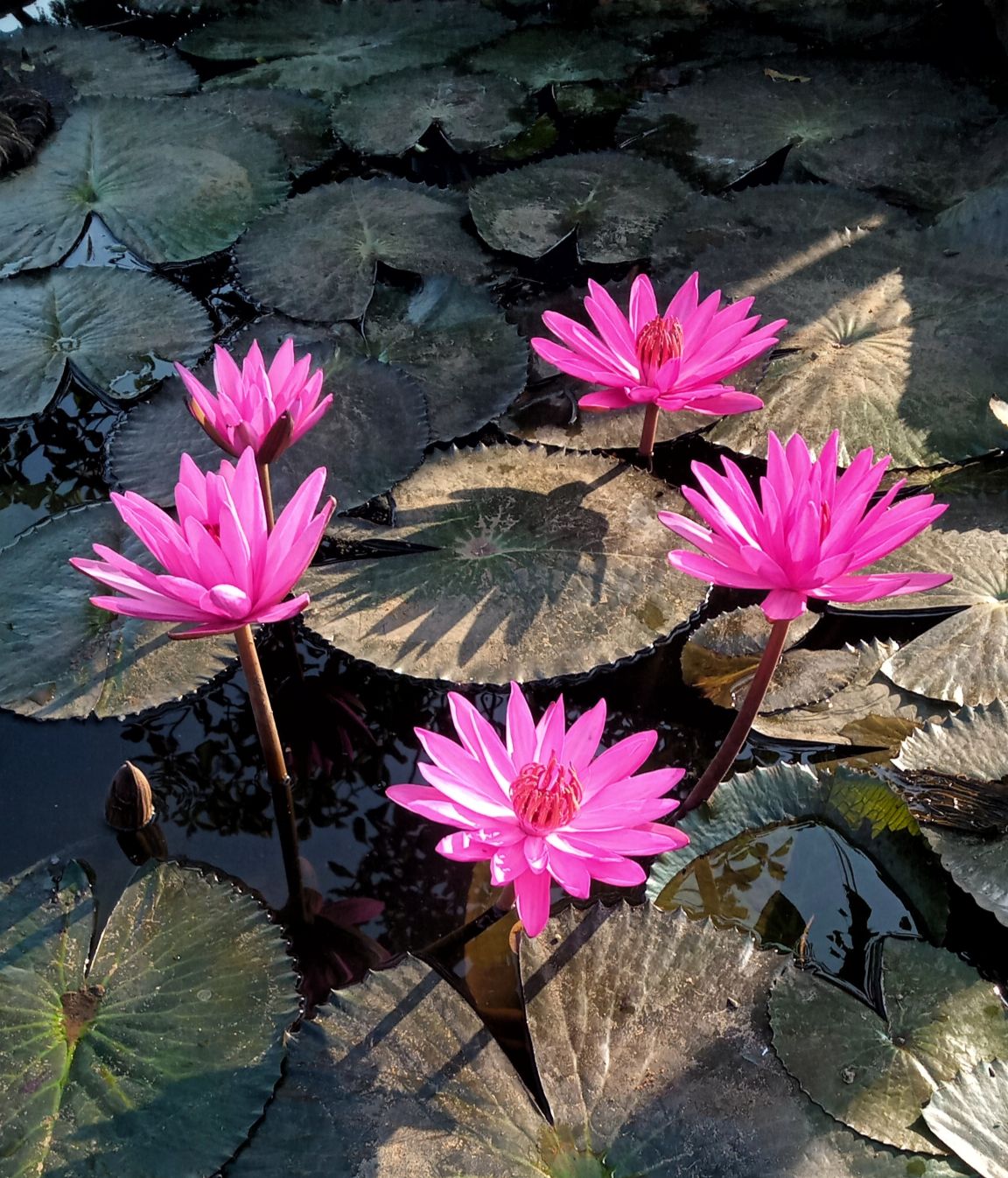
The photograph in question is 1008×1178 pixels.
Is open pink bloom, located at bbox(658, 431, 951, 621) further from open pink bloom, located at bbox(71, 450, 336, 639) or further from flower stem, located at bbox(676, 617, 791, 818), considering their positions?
open pink bloom, located at bbox(71, 450, 336, 639)

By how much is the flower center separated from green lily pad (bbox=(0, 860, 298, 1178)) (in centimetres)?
59

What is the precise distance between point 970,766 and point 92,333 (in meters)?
2.77

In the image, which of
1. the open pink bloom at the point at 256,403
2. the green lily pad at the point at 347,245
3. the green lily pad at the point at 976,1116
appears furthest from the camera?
the green lily pad at the point at 347,245

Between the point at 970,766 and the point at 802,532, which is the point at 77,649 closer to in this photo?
the point at 802,532

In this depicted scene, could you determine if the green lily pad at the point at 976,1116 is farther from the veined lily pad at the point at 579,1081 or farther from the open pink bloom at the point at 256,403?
the open pink bloom at the point at 256,403

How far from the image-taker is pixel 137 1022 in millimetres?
1787

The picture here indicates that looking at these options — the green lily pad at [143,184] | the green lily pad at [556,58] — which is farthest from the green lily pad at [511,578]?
the green lily pad at [556,58]

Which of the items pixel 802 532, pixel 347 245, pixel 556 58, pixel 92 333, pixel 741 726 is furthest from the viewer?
pixel 556 58

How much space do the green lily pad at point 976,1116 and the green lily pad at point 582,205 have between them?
2.67 metres

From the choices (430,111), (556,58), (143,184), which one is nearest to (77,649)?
(143,184)

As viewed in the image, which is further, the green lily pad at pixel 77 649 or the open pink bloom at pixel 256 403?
the green lily pad at pixel 77 649

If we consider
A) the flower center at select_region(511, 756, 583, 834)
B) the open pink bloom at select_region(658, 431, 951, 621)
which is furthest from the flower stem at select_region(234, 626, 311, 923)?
the open pink bloom at select_region(658, 431, 951, 621)

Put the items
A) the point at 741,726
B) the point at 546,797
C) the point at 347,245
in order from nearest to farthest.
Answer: the point at 546,797
the point at 741,726
the point at 347,245

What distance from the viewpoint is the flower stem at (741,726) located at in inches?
73.5
